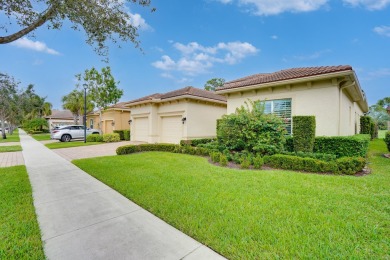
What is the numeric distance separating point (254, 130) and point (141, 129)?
474 inches

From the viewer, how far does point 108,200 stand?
4125mm

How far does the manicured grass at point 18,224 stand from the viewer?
2.37 m

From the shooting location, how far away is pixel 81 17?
219 inches

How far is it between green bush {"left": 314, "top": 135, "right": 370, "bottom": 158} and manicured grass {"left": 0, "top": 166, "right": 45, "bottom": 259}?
373 inches

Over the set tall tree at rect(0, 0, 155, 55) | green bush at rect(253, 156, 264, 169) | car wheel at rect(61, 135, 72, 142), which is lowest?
green bush at rect(253, 156, 264, 169)

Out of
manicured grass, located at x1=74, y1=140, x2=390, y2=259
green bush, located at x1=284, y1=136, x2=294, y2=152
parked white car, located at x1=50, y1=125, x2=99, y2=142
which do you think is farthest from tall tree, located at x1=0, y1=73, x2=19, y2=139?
green bush, located at x1=284, y1=136, x2=294, y2=152

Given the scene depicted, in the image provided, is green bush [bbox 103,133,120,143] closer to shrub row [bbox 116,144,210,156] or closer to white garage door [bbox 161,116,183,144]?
white garage door [bbox 161,116,183,144]

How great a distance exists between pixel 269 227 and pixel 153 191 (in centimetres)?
277

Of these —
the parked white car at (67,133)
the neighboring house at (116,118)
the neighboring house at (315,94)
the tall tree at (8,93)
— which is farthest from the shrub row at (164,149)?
the tall tree at (8,93)

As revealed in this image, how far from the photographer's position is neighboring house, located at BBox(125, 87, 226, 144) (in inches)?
530

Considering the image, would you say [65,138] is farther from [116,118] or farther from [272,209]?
[272,209]

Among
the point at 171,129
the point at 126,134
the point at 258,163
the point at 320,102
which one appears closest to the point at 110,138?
the point at 126,134

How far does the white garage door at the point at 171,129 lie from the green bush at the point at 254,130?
588cm

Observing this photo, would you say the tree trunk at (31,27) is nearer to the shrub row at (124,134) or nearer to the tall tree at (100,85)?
the shrub row at (124,134)
